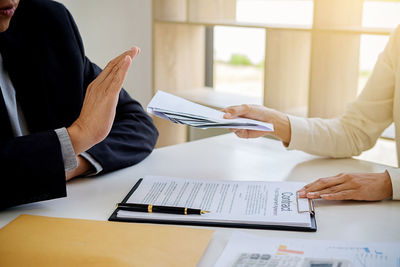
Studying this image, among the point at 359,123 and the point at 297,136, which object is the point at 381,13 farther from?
the point at 297,136

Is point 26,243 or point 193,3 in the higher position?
point 193,3

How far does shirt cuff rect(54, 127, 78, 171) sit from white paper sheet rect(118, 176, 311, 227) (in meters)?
0.15

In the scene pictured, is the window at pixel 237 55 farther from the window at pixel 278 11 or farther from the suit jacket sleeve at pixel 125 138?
the suit jacket sleeve at pixel 125 138

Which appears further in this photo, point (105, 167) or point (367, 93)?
point (367, 93)

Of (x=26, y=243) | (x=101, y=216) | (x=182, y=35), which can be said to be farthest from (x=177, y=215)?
(x=182, y=35)

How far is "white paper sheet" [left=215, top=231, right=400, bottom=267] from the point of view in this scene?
0.80m

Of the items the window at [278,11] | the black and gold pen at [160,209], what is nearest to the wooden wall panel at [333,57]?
the window at [278,11]

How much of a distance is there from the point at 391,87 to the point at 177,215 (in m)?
0.86

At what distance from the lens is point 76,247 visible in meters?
0.87

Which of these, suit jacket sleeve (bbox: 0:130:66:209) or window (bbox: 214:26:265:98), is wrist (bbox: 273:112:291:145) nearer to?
suit jacket sleeve (bbox: 0:130:66:209)

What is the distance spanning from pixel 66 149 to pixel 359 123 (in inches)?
35.5

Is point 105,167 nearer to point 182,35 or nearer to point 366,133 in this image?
point 366,133

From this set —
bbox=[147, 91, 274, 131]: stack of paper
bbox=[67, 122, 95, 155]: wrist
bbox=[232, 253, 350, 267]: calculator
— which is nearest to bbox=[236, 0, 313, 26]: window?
bbox=[147, 91, 274, 131]: stack of paper

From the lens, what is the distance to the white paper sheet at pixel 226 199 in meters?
0.99
